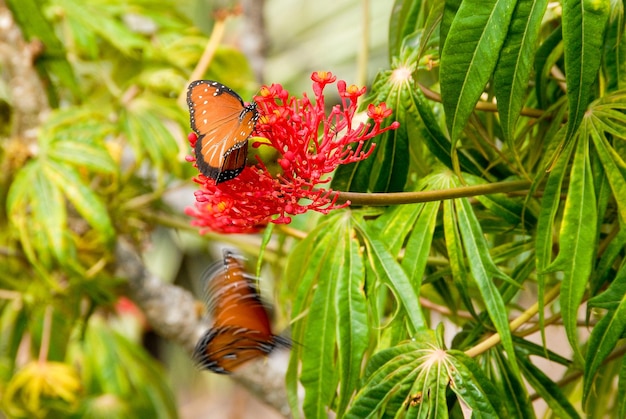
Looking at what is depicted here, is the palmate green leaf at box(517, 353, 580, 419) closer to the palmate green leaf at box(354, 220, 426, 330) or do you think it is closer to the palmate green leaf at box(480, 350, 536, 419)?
the palmate green leaf at box(480, 350, 536, 419)

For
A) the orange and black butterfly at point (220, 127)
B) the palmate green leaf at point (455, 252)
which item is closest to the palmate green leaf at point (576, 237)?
the palmate green leaf at point (455, 252)

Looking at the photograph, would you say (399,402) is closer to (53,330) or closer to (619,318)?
(619,318)

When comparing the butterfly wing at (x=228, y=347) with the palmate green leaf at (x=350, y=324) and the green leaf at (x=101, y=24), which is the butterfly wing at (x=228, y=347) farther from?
the green leaf at (x=101, y=24)

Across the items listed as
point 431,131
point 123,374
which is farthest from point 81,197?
point 431,131

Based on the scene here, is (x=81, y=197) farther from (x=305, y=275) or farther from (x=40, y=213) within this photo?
(x=305, y=275)

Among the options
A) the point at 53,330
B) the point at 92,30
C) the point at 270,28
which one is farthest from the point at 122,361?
the point at 270,28

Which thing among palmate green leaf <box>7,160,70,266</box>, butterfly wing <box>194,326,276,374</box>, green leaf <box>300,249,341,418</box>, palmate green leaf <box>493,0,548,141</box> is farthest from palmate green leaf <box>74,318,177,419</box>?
palmate green leaf <box>493,0,548,141</box>
